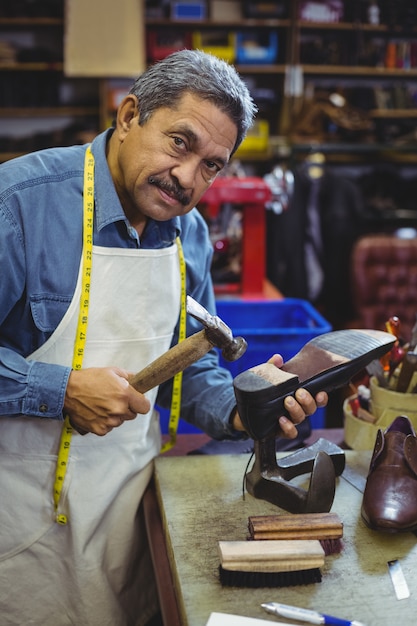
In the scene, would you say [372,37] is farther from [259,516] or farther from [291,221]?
[259,516]

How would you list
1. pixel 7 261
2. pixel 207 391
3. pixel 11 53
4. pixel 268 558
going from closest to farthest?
pixel 268 558, pixel 7 261, pixel 207 391, pixel 11 53

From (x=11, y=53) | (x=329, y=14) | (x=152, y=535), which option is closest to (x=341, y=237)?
(x=329, y=14)

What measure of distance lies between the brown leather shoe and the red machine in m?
1.82

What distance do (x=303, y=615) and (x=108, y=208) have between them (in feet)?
2.90

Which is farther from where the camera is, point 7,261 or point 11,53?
point 11,53

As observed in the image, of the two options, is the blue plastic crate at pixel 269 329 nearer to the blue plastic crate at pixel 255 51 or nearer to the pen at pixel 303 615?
the pen at pixel 303 615

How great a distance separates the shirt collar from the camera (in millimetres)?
1461

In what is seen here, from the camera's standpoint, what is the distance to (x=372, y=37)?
6480mm

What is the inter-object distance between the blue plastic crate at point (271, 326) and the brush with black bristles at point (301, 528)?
39.3 inches

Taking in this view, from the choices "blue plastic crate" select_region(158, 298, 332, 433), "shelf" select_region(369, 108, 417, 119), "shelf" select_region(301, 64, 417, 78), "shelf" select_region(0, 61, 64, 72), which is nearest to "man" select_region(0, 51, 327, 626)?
"blue plastic crate" select_region(158, 298, 332, 433)

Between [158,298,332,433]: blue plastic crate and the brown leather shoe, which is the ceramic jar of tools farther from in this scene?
[158,298,332,433]: blue plastic crate

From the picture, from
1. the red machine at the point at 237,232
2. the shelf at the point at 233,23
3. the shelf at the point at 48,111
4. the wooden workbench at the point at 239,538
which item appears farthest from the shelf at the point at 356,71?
the wooden workbench at the point at 239,538

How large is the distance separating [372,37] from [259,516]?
245 inches

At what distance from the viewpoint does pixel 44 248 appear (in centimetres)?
140
